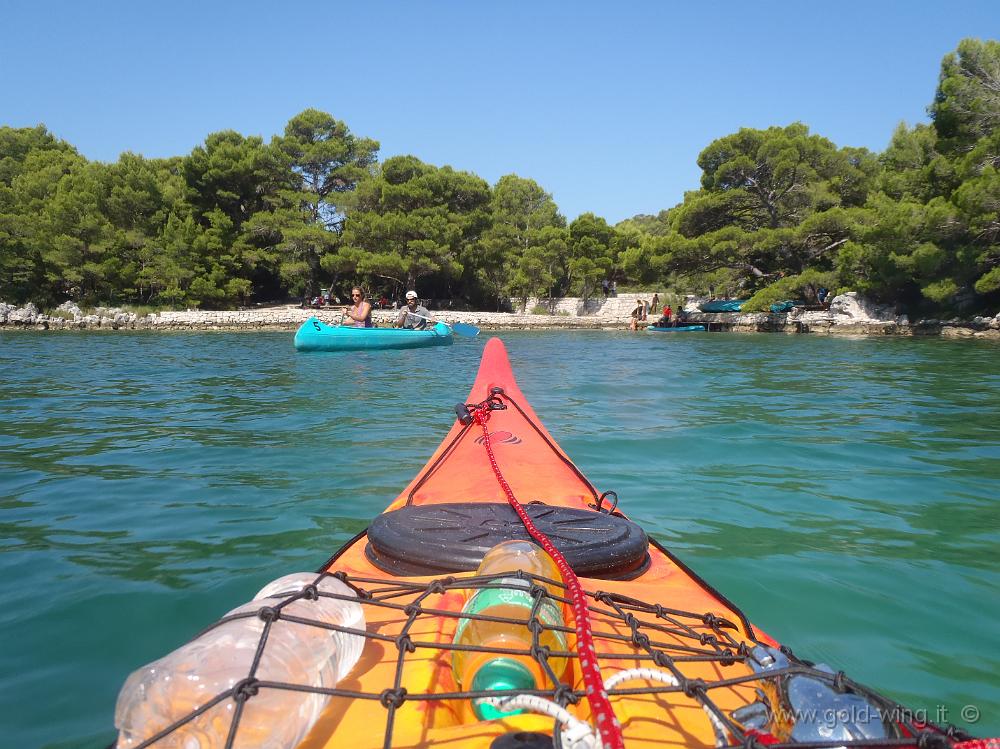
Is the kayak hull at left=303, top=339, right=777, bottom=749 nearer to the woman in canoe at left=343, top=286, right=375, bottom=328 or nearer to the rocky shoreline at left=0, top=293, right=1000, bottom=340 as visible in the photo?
the woman in canoe at left=343, top=286, right=375, bottom=328

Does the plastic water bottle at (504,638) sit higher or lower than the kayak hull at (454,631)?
higher

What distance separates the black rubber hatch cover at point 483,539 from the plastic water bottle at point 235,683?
1.77ft

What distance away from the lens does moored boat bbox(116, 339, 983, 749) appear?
1.03 meters

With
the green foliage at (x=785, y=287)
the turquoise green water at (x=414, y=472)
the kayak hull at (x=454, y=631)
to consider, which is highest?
the green foliage at (x=785, y=287)

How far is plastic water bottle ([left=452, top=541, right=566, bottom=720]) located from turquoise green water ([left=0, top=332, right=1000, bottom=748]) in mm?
1178

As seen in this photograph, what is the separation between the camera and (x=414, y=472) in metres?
4.27

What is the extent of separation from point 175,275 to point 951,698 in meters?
29.1

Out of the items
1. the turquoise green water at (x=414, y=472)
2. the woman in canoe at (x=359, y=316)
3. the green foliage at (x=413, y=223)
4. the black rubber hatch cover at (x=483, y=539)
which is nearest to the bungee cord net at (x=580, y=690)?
the black rubber hatch cover at (x=483, y=539)

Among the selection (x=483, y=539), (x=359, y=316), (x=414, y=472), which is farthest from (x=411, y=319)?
(x=483, y=539)

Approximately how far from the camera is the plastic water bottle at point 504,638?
3.88ft

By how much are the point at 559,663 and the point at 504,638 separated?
0.12 metres

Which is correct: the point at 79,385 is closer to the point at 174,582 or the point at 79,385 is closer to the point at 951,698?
the point at 174,582

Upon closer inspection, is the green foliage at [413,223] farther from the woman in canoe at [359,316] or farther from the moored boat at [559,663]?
the moored boat at [559,663]

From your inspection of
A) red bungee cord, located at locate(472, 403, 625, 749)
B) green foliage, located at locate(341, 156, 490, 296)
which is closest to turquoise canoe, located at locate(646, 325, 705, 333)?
green foliage, located at locate(341, 156, 490, 296)
